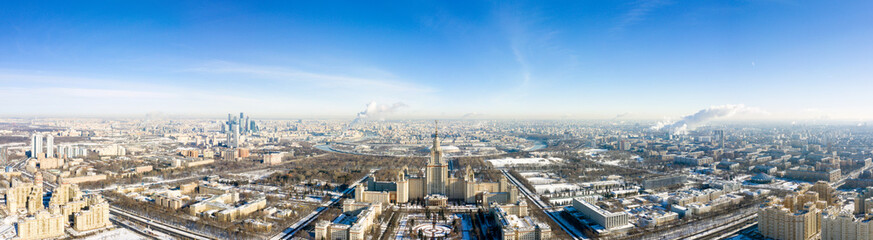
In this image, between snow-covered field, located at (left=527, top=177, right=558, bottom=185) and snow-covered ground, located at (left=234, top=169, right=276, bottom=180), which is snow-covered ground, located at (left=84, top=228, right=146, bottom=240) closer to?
snow-covered ground, located at (left=234, top=169, right=276, bottom=180)

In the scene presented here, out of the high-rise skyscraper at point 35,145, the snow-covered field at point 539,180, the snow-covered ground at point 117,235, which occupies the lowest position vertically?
the snow-covered ground at point 117,235

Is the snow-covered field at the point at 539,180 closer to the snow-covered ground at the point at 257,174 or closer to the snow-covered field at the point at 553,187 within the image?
the snow-covered field at the point at 553,187

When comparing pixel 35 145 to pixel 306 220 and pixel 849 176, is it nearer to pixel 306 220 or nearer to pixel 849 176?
pixel 306 220

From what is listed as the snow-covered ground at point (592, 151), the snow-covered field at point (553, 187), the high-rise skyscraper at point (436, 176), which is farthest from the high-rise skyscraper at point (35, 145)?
the snow-covered ground at point (592, 151)

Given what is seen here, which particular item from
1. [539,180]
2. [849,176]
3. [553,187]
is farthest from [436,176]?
[849,176]

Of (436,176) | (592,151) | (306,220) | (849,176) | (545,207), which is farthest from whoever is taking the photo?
(592,151)

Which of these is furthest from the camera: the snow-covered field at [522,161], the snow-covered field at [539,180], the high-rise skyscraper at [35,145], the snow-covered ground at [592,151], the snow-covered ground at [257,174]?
the snow-covered ground at [592,151]

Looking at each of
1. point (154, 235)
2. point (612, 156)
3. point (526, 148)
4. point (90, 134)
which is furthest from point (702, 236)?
point (90, 134)

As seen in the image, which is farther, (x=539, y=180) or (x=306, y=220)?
(x=539, y=180)
